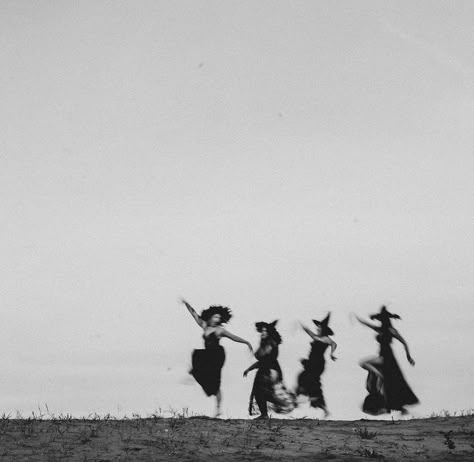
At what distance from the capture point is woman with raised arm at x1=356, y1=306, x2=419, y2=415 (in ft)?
50.6

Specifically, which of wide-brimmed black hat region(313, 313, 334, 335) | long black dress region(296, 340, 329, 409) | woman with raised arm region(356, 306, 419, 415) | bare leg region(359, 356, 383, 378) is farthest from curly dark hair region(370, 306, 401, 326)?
long black dress region(296, 340, 329, 409)

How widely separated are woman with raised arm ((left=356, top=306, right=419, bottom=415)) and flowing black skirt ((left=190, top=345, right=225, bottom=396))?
130 inches

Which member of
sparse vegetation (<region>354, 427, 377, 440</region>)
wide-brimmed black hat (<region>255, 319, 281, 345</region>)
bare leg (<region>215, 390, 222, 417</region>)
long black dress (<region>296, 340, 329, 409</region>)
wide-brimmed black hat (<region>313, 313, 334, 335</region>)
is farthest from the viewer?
wide-brimmed black hat (<region>313, 313, 334, 335</region>)

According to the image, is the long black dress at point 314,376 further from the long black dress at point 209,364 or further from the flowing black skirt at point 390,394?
the long black dress at point 209,364

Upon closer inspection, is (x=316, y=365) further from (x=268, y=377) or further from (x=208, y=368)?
(x=208, y=368)

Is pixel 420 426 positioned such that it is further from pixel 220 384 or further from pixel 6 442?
pixel 6 442

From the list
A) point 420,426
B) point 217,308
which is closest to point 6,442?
point 217,308

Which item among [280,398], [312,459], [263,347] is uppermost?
[263,347]

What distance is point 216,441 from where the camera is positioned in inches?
436

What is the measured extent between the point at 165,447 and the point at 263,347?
4.98 m

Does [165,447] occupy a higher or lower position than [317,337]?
lower

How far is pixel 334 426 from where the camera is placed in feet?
44.6

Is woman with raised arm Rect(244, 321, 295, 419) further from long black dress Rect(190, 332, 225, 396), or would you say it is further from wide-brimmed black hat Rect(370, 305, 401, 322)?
wide-brimmed black hat Rect(370, 305, 401, 322)

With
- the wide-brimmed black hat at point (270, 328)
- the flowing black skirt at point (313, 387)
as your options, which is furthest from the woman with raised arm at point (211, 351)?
the flowing black skirt at point (313, 387)
